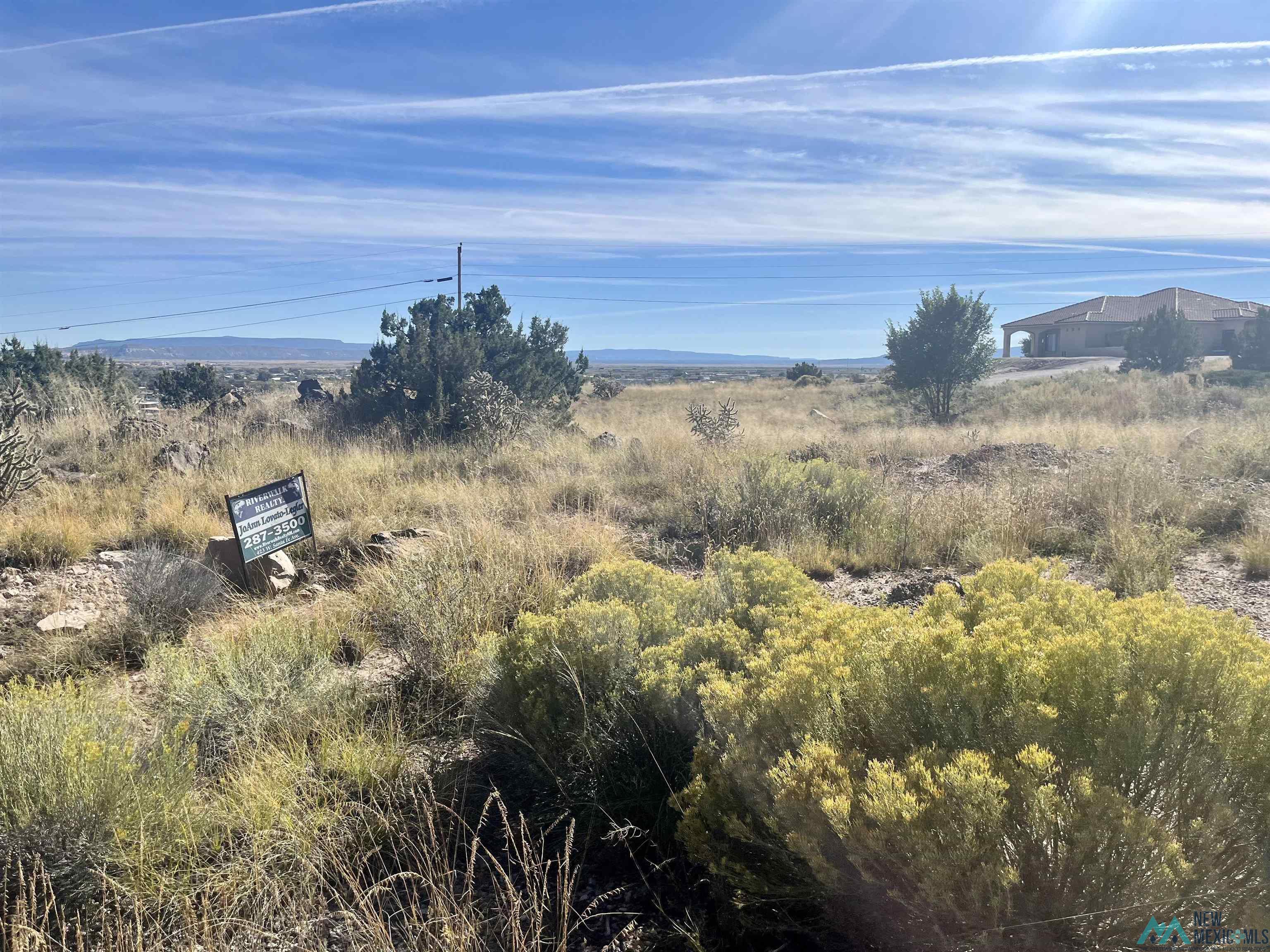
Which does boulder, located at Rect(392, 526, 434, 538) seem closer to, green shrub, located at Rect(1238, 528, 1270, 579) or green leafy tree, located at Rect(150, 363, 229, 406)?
green shrub, located at Rect(1238, 528, 1270, 579)

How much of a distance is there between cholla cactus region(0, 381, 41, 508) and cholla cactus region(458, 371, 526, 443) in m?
6.03

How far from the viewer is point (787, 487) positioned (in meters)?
7.94

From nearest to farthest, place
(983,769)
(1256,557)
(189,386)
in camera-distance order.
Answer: (983,769)
(1256,557)
(189,386)

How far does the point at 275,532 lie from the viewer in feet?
19.9

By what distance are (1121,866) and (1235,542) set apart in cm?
668

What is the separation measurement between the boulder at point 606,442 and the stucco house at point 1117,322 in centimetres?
4874

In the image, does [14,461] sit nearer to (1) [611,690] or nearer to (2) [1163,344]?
(1) [611,690]

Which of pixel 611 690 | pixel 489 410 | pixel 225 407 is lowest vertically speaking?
pixel 611 690

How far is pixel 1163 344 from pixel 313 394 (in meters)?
36.7

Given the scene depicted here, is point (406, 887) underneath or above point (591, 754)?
underneath

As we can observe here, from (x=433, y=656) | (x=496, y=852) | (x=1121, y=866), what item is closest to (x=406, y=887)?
(x=496, y=852)

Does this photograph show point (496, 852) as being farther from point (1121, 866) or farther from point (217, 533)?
point (217, 533)

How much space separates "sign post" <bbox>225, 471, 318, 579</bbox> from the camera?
572 centimetres

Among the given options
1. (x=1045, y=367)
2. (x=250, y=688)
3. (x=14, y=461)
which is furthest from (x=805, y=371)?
(x=250, y=688)
